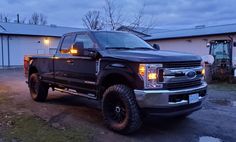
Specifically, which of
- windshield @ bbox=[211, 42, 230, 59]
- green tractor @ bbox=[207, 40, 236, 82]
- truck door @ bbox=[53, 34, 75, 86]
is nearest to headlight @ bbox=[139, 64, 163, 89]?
truck door @ bbox=[53, 34, 75, 86]

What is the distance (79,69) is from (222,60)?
12.3 meters

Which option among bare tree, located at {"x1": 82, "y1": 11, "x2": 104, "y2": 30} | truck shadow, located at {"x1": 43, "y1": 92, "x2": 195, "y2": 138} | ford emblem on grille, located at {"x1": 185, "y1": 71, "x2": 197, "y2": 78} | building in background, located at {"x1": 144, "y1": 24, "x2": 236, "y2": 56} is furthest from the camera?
bare tree, located at {"x1": 82, "y1": 11, "x2": 104, "y2": 30}

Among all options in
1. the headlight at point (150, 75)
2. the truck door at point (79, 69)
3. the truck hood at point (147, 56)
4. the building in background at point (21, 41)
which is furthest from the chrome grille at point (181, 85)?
the building in background at point (21, 41)

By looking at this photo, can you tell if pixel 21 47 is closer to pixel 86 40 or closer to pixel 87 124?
pixel 86 40

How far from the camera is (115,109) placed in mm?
5895

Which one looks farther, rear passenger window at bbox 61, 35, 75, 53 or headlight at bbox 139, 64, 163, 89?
rear passenger window at bbox 61, 35, 75, 53

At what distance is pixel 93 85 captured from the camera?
6457 millimetres

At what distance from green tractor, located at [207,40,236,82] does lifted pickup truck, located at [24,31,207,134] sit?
8406 millimetres

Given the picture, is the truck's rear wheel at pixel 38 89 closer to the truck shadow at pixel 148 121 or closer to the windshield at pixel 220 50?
the truck shadow at pixel 148 121

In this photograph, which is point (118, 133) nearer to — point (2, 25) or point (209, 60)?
point (209, 60)

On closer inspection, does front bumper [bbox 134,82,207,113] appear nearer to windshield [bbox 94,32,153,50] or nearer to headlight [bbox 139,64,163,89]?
headlight [bbox 139,64,163,89]

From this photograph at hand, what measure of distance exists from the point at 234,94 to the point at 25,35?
930 inches

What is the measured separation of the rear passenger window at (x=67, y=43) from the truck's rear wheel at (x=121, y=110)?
7.21 feet

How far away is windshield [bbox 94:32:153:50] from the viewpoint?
6.54m
